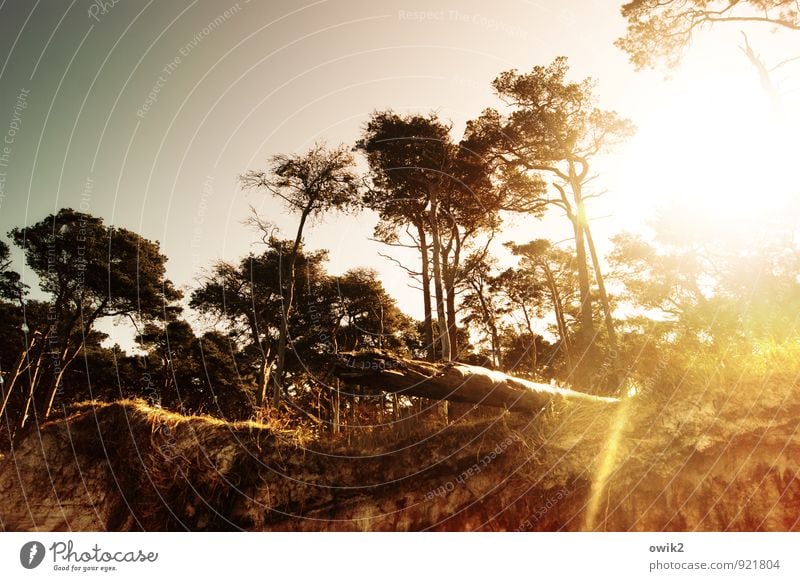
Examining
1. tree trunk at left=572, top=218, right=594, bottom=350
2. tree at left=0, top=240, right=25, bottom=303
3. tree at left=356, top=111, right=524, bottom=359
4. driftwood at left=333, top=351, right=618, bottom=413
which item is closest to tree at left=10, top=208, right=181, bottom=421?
tree at left=0, top=240, right=25, bottom=303

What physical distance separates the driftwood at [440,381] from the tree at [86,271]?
61.1 ft

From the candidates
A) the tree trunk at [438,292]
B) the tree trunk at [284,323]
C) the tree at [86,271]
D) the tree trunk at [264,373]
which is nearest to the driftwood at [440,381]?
the tree trunk at [438,292]

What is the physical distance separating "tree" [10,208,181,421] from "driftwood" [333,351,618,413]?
1861 cm

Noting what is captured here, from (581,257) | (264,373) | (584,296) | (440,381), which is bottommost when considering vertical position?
(440,381)

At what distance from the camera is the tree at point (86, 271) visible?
62.6 feet

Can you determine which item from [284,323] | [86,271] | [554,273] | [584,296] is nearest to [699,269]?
[554,273]

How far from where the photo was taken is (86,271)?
1958cm

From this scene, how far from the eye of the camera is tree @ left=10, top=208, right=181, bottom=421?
19078 mm

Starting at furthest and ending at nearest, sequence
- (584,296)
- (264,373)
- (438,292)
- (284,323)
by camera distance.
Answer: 1. (264,373)
2. (284,323)
3. (438,292)
4. (584,296)

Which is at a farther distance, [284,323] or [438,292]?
[284,323]

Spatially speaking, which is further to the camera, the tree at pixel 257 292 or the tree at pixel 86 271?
the tree at pixel 257 292

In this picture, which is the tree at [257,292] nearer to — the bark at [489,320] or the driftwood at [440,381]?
the bark at [489,320]

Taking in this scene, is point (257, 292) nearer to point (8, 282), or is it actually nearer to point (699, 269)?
point (8, 282)

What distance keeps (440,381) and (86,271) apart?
21935 mm
